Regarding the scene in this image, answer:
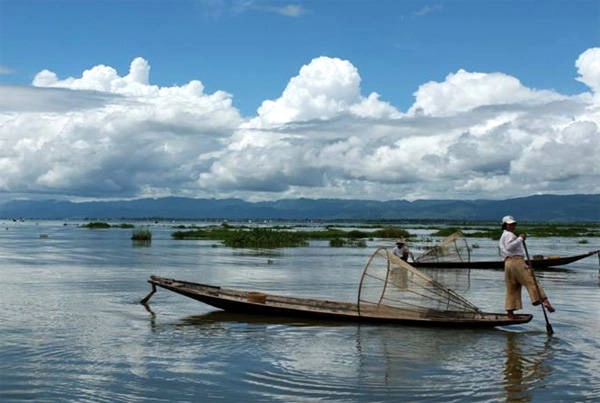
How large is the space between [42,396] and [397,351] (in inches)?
229

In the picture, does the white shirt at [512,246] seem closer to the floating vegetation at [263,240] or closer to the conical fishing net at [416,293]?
the conical fishing net at [416,293]

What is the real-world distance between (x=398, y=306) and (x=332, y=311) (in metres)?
1.41

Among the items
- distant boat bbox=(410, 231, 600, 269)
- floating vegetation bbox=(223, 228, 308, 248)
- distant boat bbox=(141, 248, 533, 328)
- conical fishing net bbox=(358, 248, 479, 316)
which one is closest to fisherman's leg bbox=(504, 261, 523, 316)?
distant boat bbox=(141, 248, 533, 328)

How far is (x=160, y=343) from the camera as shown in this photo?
40.5ft

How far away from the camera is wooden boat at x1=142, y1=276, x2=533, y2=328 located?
13.5 m

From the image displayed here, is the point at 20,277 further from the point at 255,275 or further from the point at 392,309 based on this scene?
the point at 392,309

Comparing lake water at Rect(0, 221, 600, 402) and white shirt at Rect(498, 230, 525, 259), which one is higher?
white shirt at Rect(498, 230, 525, 259)

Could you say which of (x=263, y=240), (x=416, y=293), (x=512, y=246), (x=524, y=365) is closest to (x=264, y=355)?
(x=524, y=365)

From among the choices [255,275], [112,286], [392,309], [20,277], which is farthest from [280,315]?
[20,277]

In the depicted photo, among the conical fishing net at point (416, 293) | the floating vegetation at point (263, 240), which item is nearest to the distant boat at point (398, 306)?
the conical fishing net at point (416, 293)

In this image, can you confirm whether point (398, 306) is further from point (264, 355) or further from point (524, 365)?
point (264, 355)

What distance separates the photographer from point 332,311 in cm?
1444

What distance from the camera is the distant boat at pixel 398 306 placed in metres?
13.6

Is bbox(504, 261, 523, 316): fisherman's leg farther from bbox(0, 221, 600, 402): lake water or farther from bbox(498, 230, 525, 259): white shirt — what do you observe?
bbox(0, 221, 600, 402): lake water
